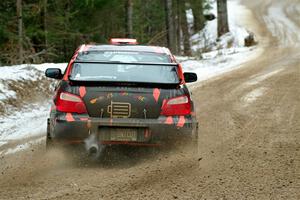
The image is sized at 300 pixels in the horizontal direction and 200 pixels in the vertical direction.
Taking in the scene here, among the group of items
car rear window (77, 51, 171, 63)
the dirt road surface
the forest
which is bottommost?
the dirt road surface

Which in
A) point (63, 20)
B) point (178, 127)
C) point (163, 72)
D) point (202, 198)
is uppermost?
point (63, 20)

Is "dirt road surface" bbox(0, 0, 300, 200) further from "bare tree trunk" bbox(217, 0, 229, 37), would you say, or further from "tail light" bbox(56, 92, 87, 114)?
"bare tree trunk" bbox(217, 0, 229, 37)

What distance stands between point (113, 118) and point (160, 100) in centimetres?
64

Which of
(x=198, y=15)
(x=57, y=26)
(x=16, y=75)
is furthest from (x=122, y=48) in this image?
(x=198, y=15)

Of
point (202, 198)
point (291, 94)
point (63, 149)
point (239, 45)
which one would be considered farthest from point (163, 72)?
point (239, 45)

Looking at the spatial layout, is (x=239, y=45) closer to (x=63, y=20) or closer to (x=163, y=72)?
(x=63, y=20)

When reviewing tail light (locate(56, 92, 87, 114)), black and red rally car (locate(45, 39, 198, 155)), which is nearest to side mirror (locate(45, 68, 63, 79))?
black and red rally car (locate(45, 39, 198, 155))

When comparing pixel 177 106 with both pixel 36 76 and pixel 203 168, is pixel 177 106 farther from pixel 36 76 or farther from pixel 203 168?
pixel 36 76

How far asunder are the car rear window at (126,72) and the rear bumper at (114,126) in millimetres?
555

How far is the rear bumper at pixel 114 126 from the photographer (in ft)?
20.9

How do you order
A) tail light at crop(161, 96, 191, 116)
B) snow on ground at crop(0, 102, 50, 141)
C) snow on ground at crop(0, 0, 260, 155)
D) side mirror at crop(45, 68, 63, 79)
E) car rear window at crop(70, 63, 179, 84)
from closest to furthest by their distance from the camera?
tail light at crop(161, 96, 191, 116) < car rear window at crop(70, 63, 179, 84) < side mirror at crop(45, 68, 63, 79) < snow on ground at crop(0, 102, 50, 141) < snow on ground at crop(0, 0, 260, 155)

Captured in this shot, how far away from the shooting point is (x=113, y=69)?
23.3ft

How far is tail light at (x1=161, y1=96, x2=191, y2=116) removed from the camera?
6578 mm

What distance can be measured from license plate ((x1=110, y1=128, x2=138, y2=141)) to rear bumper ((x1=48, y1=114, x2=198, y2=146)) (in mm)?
47
